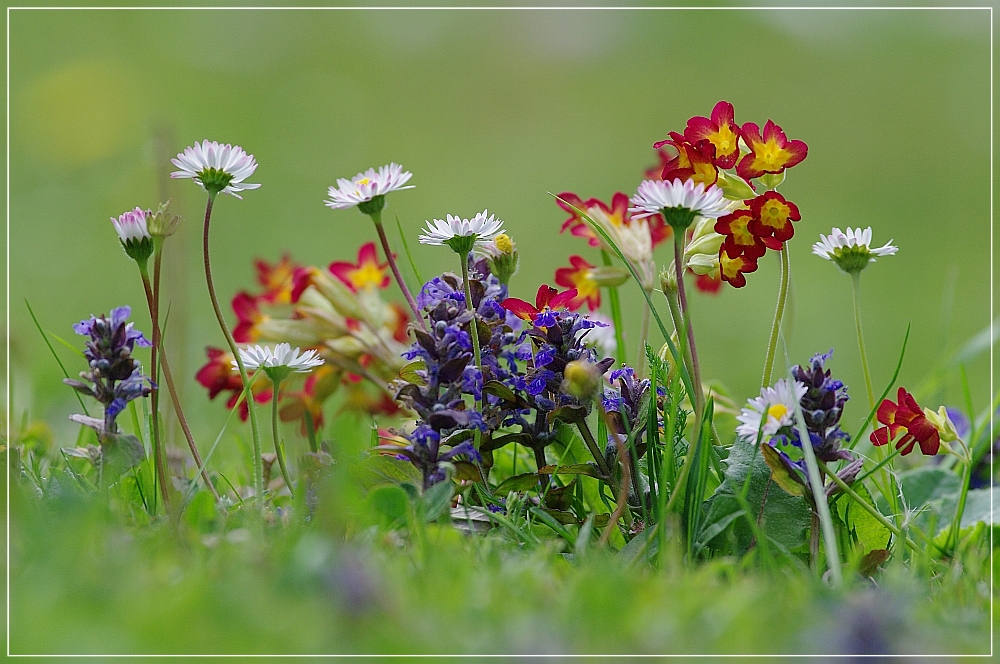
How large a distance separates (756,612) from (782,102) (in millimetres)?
6716

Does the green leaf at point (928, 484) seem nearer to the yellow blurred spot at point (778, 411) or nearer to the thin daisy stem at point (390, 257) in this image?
the yellow blurred spot at point (778, 411)

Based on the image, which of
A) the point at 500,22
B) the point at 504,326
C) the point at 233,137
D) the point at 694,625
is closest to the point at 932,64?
the point at 500,22

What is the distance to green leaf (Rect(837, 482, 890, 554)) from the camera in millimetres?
1295

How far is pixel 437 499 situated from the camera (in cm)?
113

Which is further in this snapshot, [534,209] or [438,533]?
[534,209]

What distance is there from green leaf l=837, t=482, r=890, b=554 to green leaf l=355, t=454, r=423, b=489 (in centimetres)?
59

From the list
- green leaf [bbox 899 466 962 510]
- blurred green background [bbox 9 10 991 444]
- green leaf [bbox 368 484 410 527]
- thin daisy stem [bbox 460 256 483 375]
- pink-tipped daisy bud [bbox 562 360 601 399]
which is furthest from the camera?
blurred green background [bbox 9 10 991 444]

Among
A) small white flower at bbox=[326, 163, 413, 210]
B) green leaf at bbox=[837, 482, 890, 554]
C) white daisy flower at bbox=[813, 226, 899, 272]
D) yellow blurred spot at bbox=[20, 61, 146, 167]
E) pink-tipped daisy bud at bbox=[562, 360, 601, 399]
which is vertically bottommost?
green leaf at bbox=[837, 482, 890, 554]

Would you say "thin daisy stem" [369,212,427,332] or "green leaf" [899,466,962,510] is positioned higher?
"thin daisy stem" [369,212,427,332]

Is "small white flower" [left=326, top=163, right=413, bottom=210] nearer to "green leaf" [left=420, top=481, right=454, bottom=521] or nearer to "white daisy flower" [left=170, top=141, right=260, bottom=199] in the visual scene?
"white daisy flower" [left=170, top=141, right=260, bottom=199]

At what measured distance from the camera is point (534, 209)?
559 centimetres

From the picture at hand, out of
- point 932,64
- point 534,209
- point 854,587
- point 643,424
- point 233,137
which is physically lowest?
point 854,587

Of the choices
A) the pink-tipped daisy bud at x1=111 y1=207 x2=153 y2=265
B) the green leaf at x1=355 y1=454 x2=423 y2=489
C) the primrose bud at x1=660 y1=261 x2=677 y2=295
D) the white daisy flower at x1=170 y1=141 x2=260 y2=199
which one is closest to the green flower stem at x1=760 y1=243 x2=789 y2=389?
the primrose bud at x1=660 y1=261 x2=677 y2=295

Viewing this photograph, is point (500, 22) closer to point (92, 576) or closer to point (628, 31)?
point (628, 31)
